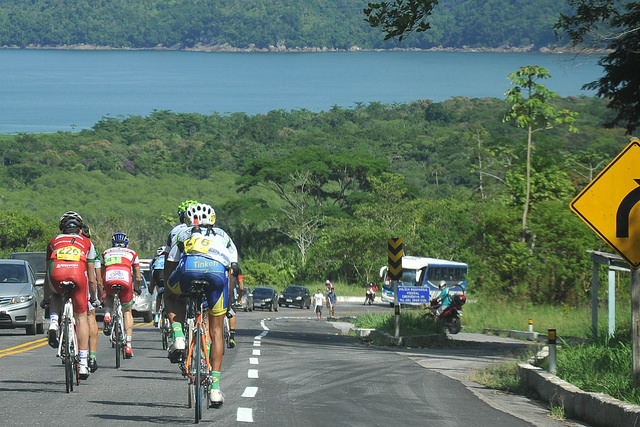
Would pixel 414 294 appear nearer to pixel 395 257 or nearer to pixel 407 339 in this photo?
pixel 395 257

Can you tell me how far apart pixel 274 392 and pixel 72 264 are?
2675 mm

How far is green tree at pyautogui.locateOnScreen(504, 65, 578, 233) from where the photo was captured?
41.2 meters

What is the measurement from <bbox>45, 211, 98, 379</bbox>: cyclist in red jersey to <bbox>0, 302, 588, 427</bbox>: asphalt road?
614mm

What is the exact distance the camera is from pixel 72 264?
39.2ft

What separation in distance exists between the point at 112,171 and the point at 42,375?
14095 cm

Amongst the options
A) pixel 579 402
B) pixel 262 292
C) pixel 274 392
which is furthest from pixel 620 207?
pixel 262 292

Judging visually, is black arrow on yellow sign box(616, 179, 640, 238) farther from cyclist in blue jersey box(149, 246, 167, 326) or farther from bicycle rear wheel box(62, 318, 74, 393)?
bicycle rear wheel box(62, 318, 74, 393)

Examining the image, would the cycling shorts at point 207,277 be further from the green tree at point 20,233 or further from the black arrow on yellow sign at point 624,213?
the green tree at point 20,233

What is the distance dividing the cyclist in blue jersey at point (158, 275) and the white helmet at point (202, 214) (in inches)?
129

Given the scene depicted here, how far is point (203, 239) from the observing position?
994 cm

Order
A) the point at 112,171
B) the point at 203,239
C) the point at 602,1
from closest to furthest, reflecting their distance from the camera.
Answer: the point at 203,239, the point at 602,1, the point at 112,171

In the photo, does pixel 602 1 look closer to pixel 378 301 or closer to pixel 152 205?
pixel 378 301

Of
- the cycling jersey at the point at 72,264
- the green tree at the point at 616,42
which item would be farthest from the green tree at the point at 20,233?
the cycling jersey at the point at 72,264

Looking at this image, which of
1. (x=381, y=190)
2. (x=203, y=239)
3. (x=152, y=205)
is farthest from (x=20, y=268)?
(x=152, y=205)
